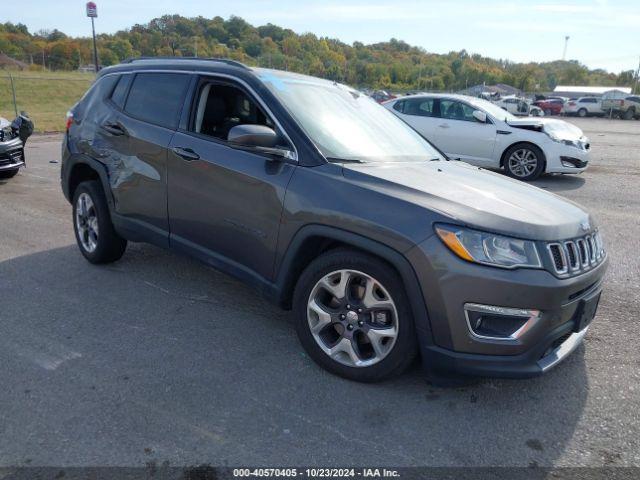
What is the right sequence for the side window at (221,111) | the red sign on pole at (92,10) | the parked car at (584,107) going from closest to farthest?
1. the side window at (221,111)
2. the red sign on pole at (92,10)
3. the parked car at (584,107)

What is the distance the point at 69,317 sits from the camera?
3949 mm

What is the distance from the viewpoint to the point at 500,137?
10.5m

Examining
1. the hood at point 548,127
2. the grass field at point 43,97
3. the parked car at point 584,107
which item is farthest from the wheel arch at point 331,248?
the parked car at point 584,107

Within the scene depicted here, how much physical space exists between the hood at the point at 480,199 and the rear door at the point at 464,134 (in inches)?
291

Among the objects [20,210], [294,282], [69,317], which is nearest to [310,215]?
[294,282]

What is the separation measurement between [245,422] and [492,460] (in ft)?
4.07

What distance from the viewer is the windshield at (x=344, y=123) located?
3.51 metres

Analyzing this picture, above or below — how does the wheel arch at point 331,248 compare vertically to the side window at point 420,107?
below

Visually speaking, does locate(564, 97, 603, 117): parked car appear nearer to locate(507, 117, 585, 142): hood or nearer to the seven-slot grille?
locate(507, 117, 585, 142): hood

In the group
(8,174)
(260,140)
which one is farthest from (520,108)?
(260,140)

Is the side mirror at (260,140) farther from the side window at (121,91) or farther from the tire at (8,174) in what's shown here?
the tire at (8,174)

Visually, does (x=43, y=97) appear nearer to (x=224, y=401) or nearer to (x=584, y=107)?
(x=224, y=401)

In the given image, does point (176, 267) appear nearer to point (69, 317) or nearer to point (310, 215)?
point (69, 317)

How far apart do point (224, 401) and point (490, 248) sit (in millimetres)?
1651
